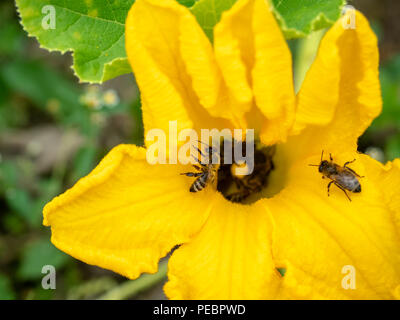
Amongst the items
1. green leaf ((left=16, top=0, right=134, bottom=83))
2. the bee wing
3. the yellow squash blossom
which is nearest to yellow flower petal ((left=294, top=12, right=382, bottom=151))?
the yellow squash blossom

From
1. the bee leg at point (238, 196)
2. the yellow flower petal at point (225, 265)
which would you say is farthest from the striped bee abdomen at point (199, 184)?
the bee leg at point (238, 196)

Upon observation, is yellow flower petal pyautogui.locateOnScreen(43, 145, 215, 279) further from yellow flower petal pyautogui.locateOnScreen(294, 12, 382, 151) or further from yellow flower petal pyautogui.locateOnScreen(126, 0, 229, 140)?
yellow flower petal pyautogui.locateOnScreen(294, 12, 382, 151)

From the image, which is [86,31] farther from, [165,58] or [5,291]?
[5,291]

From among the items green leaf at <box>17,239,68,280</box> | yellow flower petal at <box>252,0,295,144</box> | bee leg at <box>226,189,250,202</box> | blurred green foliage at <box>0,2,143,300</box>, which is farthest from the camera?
blurred green foliage at <box>0,2,143,300</box>

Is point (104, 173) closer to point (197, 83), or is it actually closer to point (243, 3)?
point (197, 83)

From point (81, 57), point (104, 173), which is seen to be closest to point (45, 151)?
point (81, 57)

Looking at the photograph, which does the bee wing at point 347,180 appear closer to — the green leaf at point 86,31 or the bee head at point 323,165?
the bee head at point 323,165
